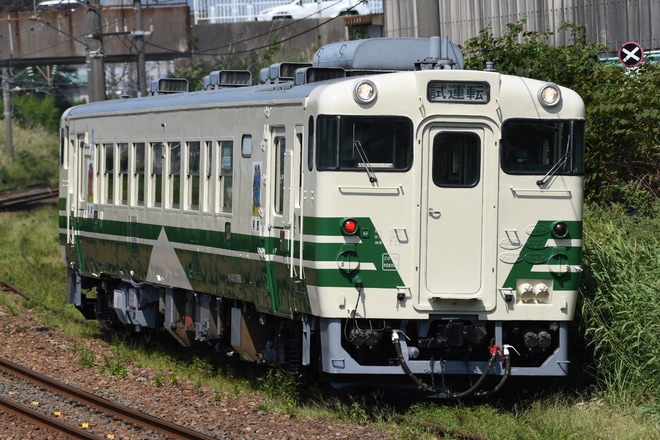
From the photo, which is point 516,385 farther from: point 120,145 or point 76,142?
point 76,142

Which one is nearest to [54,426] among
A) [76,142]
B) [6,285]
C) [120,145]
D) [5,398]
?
[5,398]

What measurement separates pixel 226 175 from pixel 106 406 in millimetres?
2538

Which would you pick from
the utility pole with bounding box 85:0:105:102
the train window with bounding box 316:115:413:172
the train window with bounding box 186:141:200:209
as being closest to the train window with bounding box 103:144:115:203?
the train window with bounding box 186:141:200:209

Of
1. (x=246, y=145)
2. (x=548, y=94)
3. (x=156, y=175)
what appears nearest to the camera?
(x=548, y=94)

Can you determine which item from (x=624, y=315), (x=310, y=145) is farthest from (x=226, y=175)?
(x=624, y=315)

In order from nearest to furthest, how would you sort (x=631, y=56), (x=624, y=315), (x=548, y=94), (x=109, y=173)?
(x=548, y=94)
(x=624, y=315)
(x=109, y=173)
(x=631, y=56)

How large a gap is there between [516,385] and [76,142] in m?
7.71

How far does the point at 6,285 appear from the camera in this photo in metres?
22.3

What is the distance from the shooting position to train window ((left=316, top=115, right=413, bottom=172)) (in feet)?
35.7

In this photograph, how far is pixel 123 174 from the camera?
15.9 metres

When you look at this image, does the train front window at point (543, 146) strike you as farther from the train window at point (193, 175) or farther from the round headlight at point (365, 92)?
the train window at point (193, 175)

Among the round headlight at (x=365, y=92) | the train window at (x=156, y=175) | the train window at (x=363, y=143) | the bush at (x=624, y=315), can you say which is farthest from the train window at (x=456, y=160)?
the train window at (x=156, y=175)

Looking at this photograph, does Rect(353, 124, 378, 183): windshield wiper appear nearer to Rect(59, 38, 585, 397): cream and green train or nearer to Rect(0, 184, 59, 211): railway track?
Rect(59, 38, 585, 397): cream and green train

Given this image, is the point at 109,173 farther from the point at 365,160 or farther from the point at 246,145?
the point at 365,160
